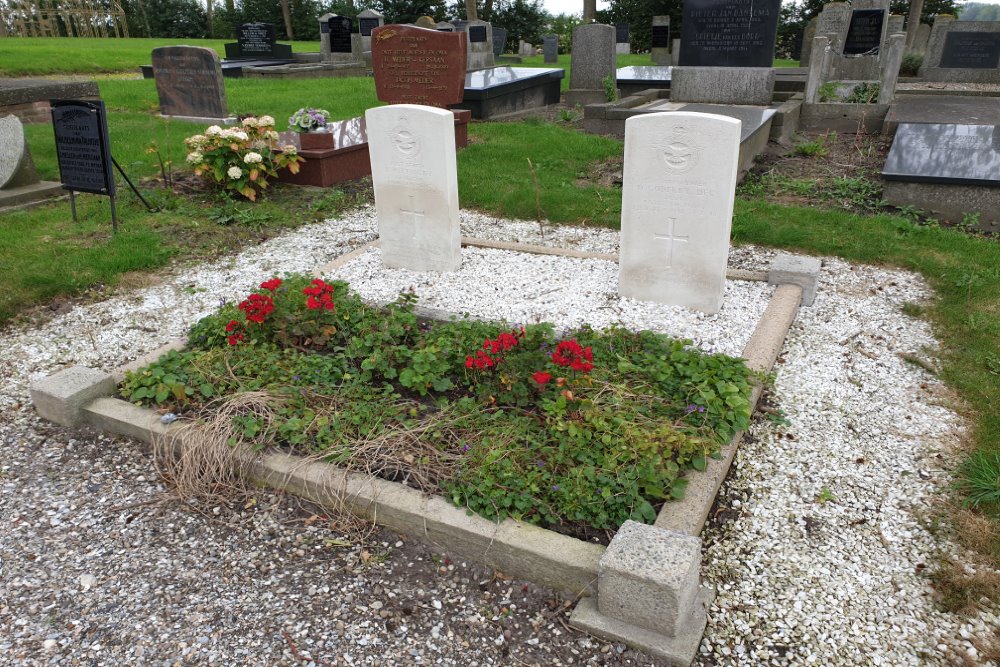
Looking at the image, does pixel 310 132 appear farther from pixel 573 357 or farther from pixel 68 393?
pixel 573 357

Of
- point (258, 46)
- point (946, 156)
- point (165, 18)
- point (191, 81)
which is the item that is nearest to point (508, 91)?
point (191, 81)

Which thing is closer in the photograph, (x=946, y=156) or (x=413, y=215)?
(x=413, y=215)

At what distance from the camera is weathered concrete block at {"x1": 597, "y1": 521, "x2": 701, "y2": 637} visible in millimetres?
2451

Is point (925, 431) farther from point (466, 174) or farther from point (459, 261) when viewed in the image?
point (466, 174)

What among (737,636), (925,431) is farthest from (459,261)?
(737,636)

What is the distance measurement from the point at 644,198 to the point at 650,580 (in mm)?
2931

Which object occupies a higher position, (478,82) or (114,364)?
(478,82)

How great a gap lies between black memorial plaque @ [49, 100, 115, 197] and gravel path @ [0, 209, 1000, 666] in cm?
286

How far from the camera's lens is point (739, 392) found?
363 cm

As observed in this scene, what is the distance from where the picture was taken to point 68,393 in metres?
3.87

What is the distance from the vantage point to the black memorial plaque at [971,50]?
16359mm

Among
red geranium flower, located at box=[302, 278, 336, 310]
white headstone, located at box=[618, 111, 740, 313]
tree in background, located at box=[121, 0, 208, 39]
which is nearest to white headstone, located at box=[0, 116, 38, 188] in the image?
red geranium flower, located at box=[302, 278, 336, 310]

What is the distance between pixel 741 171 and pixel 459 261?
4529mm

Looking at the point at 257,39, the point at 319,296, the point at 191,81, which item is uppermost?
the point at 257,39
